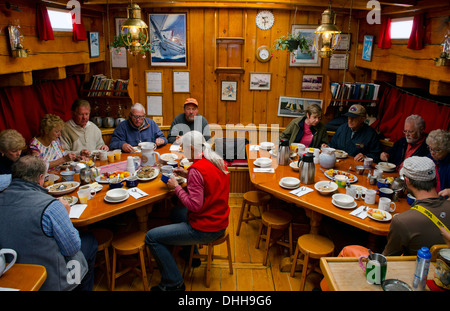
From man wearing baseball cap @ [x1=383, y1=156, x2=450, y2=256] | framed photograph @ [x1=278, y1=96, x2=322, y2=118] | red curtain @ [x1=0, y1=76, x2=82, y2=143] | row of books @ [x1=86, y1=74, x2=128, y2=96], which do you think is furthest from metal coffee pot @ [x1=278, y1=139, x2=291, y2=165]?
row of books @ [x1=86, y1=74, x2=128, y2=96]

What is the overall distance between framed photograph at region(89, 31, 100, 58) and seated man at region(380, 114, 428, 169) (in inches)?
178

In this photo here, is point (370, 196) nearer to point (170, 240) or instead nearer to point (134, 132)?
point (170, 240)

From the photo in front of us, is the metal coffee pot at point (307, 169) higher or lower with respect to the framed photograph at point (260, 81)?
lower

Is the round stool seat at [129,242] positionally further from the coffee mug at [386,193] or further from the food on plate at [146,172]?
the coffee mug at [386,193]

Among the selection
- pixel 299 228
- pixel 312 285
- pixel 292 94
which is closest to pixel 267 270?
pixel 312 285

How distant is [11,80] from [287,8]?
13.2 ft

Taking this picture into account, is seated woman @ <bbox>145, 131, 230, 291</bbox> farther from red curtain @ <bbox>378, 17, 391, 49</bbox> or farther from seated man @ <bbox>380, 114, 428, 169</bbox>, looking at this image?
red curtain @ <bbox>378, 17, 391, 49</bbox>

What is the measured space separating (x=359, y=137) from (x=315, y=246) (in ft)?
6.29

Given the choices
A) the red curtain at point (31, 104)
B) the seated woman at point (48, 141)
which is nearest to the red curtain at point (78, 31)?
the red curtain at point (31, 104)

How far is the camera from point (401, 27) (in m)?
4.32

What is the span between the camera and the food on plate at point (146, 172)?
3.41 metres

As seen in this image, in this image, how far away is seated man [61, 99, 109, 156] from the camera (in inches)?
169

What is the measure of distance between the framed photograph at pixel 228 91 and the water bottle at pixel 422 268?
435 centimetres
